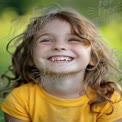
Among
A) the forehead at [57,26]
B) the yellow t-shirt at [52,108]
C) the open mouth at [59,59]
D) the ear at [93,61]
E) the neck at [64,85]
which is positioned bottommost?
the yellow t-shirt at [52,108]

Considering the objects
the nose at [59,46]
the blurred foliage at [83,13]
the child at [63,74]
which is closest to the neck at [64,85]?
the child at [63,74]

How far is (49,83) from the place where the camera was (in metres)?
2.09

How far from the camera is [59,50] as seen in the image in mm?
1962

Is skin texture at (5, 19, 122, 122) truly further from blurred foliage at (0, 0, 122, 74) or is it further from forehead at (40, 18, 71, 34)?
blurred foliage at (0, 0, 122, 74)

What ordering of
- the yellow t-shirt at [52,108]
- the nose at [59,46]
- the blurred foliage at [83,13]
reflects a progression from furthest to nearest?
1. the blurred foliage at [83,13]
2. the yellow t-shirt at [52,108]
3. the nose at [59,46]

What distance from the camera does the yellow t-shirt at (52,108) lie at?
6.85ft

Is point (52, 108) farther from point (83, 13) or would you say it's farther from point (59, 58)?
point (83, 13)

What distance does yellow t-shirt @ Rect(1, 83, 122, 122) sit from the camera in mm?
2088

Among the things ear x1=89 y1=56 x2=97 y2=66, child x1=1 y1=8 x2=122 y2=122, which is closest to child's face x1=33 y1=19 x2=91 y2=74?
child x1=1 y1=8 x2=122 y2=122

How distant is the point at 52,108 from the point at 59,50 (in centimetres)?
31

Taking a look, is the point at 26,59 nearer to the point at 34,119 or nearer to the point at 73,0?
the point at 34,119

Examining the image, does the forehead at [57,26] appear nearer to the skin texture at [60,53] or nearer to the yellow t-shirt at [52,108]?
the skin texture at [60,53]

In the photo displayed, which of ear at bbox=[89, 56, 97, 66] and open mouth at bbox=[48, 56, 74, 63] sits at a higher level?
open mouth at bbox=[48, 56, 74, 63]

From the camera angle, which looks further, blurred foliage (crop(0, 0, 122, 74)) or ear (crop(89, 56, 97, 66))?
blurred foliage (crop(0, 0, 122, 74))
